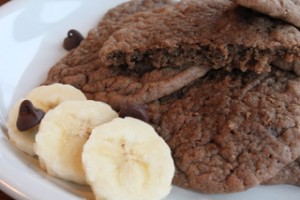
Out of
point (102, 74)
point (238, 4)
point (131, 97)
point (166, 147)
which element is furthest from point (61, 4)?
point (166, 147)

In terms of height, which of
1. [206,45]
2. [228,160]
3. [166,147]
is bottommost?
[228,160]

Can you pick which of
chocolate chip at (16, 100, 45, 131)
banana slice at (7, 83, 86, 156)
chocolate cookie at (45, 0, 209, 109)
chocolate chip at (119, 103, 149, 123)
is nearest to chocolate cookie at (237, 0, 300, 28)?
chocolate cookie at (45, 0, 209, 109)

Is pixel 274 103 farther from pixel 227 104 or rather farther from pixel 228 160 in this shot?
pixel 228 160

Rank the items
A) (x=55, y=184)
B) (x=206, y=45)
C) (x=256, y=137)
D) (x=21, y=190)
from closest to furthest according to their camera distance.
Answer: (x=21, y=190), (x=55, y=184), (x=256, y=137), (x=206, y=45)

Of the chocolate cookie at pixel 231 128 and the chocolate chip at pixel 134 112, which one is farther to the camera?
the chocolate chip at pixel 134 112

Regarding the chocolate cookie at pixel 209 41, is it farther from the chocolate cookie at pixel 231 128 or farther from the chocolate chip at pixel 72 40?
the chocolate chip at pixel 72 40

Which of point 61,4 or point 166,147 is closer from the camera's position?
point 166,147

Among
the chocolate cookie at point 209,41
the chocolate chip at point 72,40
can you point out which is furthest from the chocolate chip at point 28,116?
the chocolate chip at point 72,40
